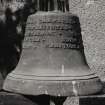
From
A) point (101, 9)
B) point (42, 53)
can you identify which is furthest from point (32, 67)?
point (101, 9)

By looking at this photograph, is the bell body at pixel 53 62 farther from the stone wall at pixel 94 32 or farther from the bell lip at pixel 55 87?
the stone wall at pixel 94 32

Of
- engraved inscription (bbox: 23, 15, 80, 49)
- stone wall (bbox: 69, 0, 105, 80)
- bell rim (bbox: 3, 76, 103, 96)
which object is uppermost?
engraved inscription (bbox: 23, 15, 80, 49)

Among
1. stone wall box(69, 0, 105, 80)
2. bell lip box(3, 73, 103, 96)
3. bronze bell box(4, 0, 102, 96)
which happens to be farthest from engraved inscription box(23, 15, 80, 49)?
stone wall box(69, 0, 105, 80)

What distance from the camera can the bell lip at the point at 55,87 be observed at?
197cm

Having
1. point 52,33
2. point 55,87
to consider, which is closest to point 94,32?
point 52,33

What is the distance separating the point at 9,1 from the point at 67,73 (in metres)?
0.66

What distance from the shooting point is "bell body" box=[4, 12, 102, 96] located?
6.51 ft

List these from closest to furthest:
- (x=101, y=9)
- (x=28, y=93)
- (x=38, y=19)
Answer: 1. (x=28, y=93)
2. (x=38, y=19)
3. (x=101, y=9)

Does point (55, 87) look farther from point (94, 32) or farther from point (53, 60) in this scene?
point (94, 32)

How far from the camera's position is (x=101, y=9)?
11.0 ft

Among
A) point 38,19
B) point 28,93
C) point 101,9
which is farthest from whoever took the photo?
point 101,9

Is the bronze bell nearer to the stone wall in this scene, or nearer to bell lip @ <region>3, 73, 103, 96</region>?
bell lip @ <region>3, 73, 103, 96</region>

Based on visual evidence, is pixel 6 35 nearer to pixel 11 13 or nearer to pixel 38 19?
pixel 11 13

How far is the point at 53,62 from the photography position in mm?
2055
